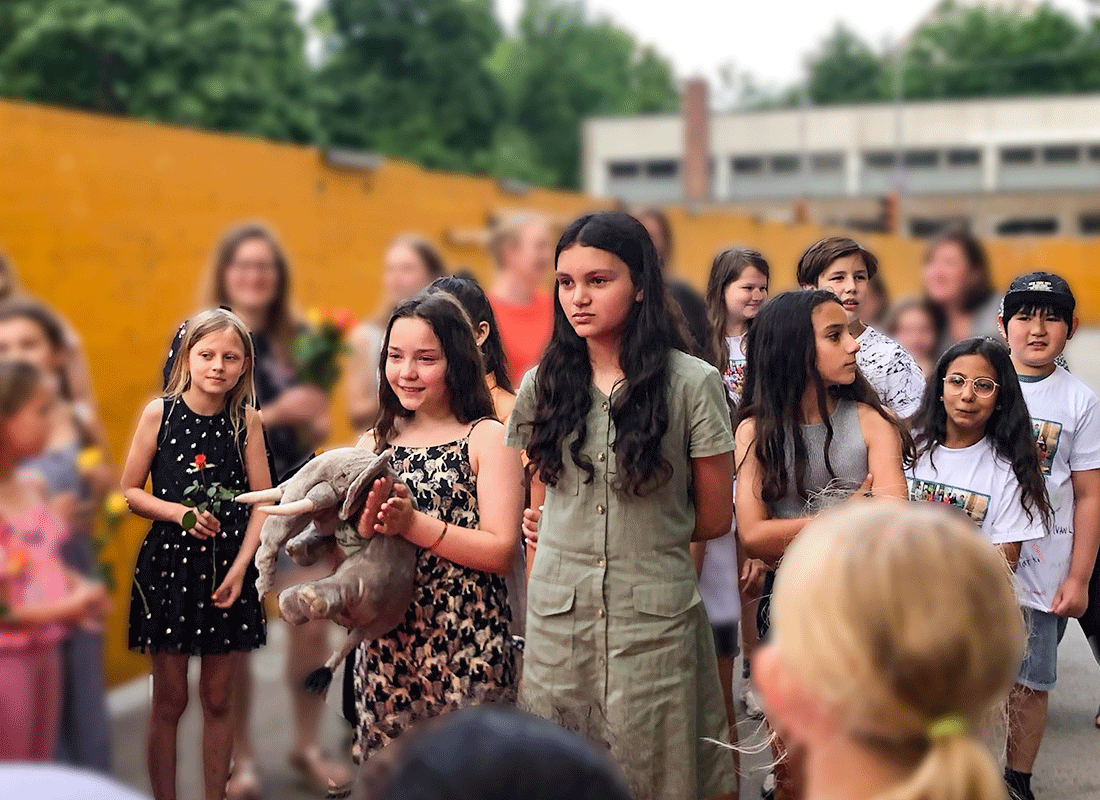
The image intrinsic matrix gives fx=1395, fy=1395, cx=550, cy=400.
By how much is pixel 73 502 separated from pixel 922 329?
4074 millimetres

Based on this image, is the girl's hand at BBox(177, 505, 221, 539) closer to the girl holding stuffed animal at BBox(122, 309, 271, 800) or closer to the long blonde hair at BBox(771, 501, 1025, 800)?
the girl holding stuffed animal at BBox(122, 309, 271, 800)

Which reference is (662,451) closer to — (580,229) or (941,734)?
(580,229)

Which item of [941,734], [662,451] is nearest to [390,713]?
[662,451]

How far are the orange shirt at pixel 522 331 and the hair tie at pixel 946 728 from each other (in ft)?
12.1

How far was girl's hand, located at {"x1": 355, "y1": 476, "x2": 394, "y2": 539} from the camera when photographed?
3.26m

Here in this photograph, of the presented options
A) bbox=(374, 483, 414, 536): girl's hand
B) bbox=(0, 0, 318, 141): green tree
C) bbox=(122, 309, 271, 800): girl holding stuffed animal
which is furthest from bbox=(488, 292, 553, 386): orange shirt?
bbox=(0, 0, 318, 141): green tree

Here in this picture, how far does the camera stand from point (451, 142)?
52.0 meters

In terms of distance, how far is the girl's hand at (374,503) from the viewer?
3258 millimetres

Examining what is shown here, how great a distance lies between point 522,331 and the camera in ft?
18.0

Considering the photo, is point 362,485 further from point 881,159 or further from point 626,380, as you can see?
point 881,159

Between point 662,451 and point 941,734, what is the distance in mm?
1694

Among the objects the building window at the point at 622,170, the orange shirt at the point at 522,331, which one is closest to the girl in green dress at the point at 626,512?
the orange shirt at the point at 522,331

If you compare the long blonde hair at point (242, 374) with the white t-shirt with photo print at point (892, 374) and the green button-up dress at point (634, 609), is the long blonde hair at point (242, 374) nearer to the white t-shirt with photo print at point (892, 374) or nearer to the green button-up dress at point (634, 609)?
the green button-up dress at point (634, 609)

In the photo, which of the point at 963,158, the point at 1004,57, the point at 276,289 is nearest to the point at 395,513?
the point at 276,289
